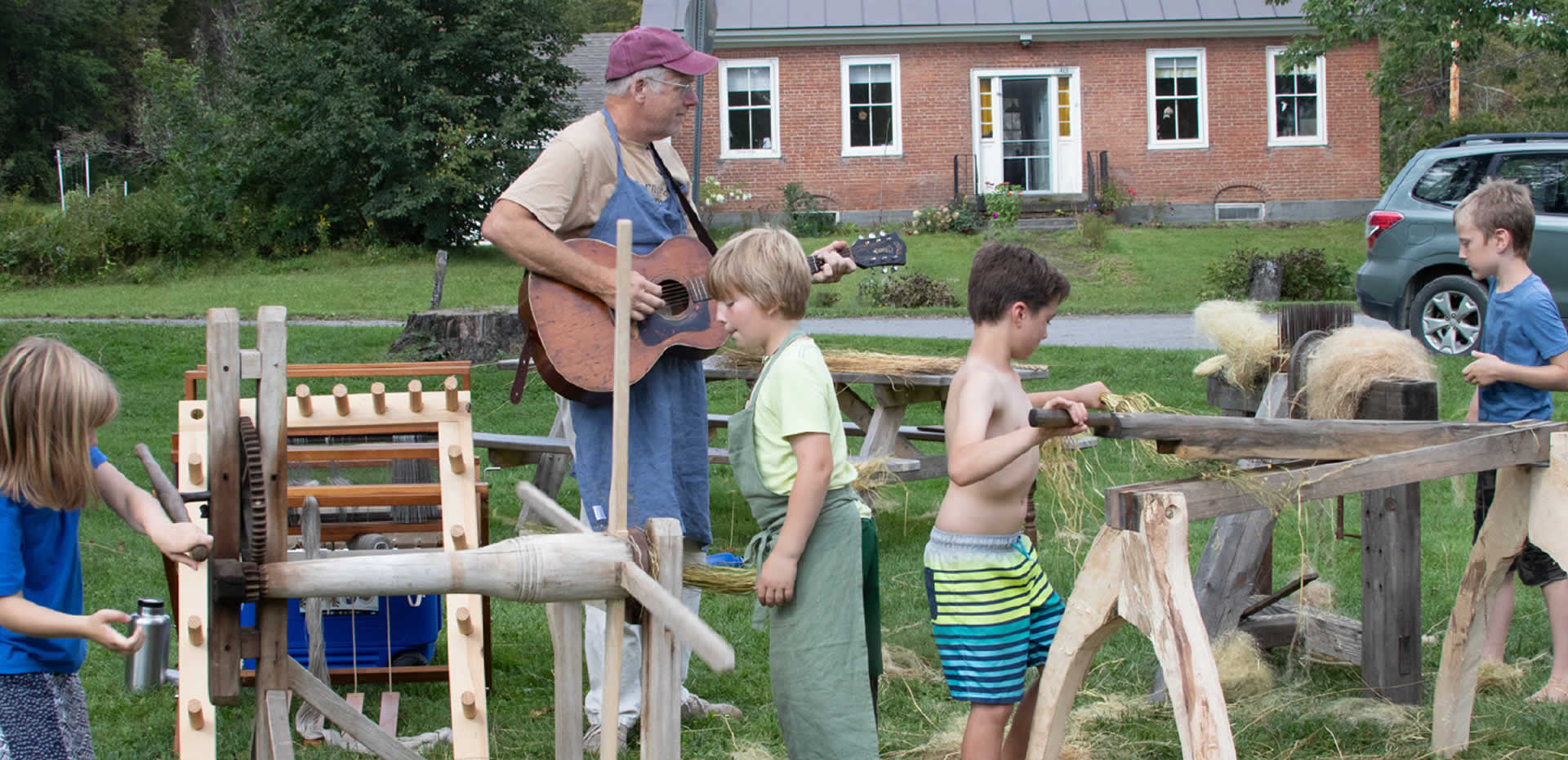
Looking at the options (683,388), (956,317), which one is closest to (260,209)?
(956,317)

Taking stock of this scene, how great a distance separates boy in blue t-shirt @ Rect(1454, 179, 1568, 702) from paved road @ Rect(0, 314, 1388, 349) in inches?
284

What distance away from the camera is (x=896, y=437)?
7016mm

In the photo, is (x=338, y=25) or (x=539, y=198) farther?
(x=338, y=25)

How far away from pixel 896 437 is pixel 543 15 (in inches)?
693

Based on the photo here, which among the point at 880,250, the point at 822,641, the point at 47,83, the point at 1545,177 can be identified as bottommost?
the point at 822,641

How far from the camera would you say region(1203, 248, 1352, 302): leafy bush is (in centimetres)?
1630

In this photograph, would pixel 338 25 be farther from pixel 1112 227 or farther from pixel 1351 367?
pixel 1351 367

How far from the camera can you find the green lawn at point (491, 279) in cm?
1594

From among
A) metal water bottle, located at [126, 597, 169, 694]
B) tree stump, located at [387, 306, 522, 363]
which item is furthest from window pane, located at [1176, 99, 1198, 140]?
metal water bottle, located at [126, 597, 169, 694]

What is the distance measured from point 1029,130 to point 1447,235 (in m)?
13.9

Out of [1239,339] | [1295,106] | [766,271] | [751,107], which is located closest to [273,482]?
[766,271]

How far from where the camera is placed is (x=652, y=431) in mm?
4039

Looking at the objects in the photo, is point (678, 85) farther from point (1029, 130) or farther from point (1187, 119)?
point (1187, 119)

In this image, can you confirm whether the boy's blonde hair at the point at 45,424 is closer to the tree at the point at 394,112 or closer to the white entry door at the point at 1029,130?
the tree at the point at 394,112
